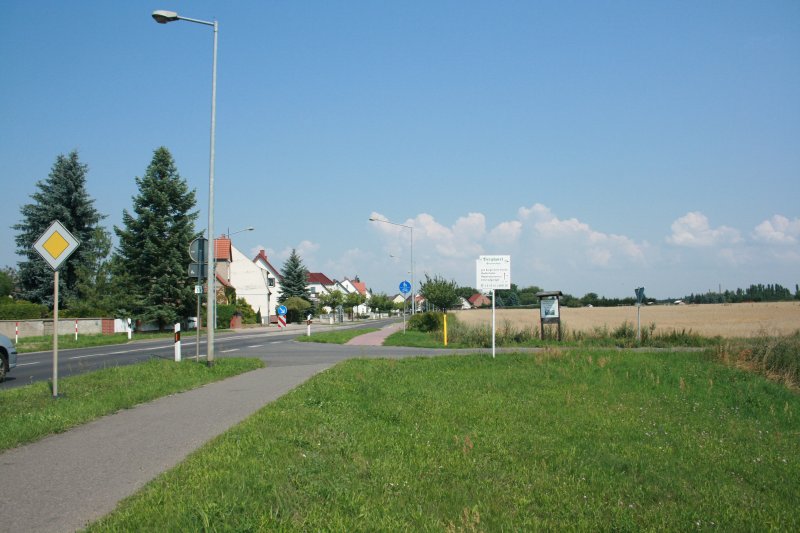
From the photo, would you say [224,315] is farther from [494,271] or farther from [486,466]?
[486,466]

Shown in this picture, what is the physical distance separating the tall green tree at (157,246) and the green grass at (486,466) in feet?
122

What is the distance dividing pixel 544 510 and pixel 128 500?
333 centimetres

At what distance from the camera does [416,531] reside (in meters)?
4.32

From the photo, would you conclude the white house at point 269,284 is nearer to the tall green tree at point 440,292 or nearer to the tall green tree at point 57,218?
the tall green tree at point 57,218

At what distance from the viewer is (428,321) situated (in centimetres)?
3931

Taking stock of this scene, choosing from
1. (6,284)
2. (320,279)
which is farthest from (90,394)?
(320,279)

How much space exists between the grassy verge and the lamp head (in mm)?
8373

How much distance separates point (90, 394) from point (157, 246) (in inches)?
1455

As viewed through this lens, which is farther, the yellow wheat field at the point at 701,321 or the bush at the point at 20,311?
the bush at the point at 20,311

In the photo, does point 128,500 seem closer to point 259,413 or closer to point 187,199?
point 259,413

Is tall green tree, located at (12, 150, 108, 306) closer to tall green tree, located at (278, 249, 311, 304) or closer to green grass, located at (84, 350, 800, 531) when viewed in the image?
tall green tree, located at (278, 249, 311, 304)

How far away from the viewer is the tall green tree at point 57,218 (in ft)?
175

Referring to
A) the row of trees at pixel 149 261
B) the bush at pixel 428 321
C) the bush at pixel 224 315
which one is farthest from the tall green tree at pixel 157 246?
the bush at pixel 428 321

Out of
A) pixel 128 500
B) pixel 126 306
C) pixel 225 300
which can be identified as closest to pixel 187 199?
pixel 126 306
